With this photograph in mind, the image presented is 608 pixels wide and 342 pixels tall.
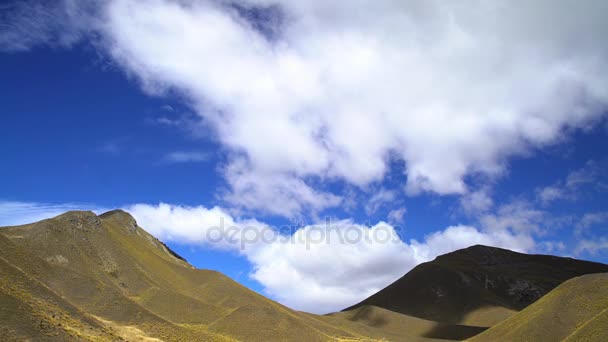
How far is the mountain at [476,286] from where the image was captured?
148750mm

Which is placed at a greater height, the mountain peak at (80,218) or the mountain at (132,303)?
the mountain peak at (80,218)

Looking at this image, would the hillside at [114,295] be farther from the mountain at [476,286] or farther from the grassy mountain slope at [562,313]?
the mountain at [476,286]

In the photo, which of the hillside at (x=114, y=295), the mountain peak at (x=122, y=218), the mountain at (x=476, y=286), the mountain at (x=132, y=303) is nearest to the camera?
the hillside at (x=114, y=295)

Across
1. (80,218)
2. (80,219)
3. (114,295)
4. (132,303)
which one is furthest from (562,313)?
(80,218)

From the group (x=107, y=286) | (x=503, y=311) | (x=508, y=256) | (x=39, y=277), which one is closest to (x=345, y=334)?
(x=107, y=286)

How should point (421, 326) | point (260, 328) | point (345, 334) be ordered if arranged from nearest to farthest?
point (260, 328)
point (345, 334)
point (421, 326)

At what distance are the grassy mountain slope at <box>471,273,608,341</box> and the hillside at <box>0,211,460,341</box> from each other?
32196 millimetres

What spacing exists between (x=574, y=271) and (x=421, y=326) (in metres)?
102

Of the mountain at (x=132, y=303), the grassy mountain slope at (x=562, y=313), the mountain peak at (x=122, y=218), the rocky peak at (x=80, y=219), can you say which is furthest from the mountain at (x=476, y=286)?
the rocky peak at (x=80, y=219)

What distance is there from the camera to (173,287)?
8788cm

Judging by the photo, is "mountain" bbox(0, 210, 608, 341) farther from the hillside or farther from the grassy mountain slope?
the grassy mountain slope

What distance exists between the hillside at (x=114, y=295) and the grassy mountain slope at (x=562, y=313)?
106ft

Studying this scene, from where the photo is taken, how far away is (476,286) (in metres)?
162

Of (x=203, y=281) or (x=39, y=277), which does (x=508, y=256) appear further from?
(x=39, y=277)
